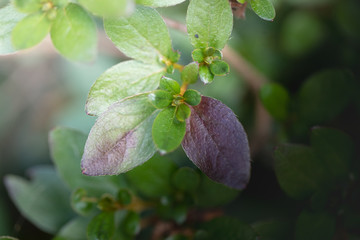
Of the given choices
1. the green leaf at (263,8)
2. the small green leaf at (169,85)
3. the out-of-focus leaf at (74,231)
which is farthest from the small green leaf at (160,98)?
the out-of-focus leaf at (74,231)

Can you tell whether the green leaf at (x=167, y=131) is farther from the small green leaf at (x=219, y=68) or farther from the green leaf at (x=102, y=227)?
the green leaf at (x=102, y=227)

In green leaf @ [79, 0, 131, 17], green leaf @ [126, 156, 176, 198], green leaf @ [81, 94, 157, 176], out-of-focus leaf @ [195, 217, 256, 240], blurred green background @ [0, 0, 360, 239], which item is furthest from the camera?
blurred green background @ [0, 0, 360, 239]

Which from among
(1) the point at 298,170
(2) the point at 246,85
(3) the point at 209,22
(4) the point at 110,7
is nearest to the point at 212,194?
(1) the point at 298,170

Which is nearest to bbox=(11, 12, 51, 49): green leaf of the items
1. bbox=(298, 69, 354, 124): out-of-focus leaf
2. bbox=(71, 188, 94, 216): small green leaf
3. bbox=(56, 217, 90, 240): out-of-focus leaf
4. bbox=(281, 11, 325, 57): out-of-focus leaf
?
bbox=(71, 188, 94, 216): small green leaf

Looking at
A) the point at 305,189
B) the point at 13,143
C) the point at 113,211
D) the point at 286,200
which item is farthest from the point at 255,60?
the point at 13,143

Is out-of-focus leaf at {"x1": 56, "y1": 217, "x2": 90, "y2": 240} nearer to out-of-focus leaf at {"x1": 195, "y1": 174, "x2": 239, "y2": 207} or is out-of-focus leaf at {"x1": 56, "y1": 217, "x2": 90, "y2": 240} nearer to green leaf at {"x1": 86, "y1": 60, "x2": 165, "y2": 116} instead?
out-of-focus leaf at {"x1": 195, "y1": 174, "x2": 239, "y2": 207}

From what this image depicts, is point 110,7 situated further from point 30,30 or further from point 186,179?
point 186,179

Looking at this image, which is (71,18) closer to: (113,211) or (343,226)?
(113,211)
